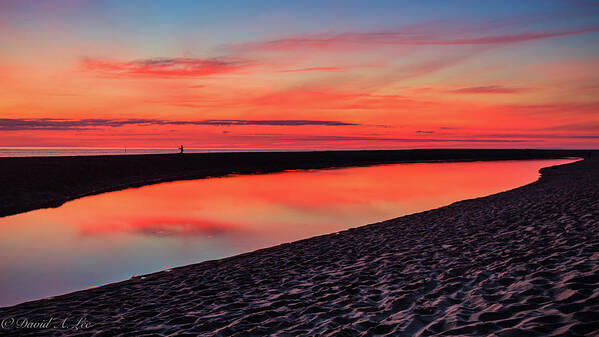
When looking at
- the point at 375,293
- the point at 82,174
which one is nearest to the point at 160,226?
the point at 375,293

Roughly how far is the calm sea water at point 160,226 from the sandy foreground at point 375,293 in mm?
2765

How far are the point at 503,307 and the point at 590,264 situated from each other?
2704mm

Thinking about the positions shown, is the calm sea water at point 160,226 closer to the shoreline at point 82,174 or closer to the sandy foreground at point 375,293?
the shoreline at point 82,174

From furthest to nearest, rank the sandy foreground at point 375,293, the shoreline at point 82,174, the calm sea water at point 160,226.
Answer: the shoreline at point 82,174, the calm sea water at point 160,226, the sandy foreground at point 375,293

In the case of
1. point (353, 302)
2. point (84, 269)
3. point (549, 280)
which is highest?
point (549, 280)

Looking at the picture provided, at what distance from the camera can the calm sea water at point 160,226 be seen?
13789 millimetres

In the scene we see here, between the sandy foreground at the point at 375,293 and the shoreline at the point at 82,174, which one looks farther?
the shoreline at the point at 82,174

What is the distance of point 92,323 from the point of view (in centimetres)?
802

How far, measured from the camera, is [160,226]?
21.6 m

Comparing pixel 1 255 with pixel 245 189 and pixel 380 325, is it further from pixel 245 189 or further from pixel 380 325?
pixel 245 189

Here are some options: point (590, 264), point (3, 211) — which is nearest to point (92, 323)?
point (590, 264)

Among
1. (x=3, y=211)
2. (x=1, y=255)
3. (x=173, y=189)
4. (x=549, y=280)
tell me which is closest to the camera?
(x=549, y=280)

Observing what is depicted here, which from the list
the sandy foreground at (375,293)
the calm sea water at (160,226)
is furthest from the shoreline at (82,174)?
the sandy foreground at (375,293)

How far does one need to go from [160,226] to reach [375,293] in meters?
16.0
